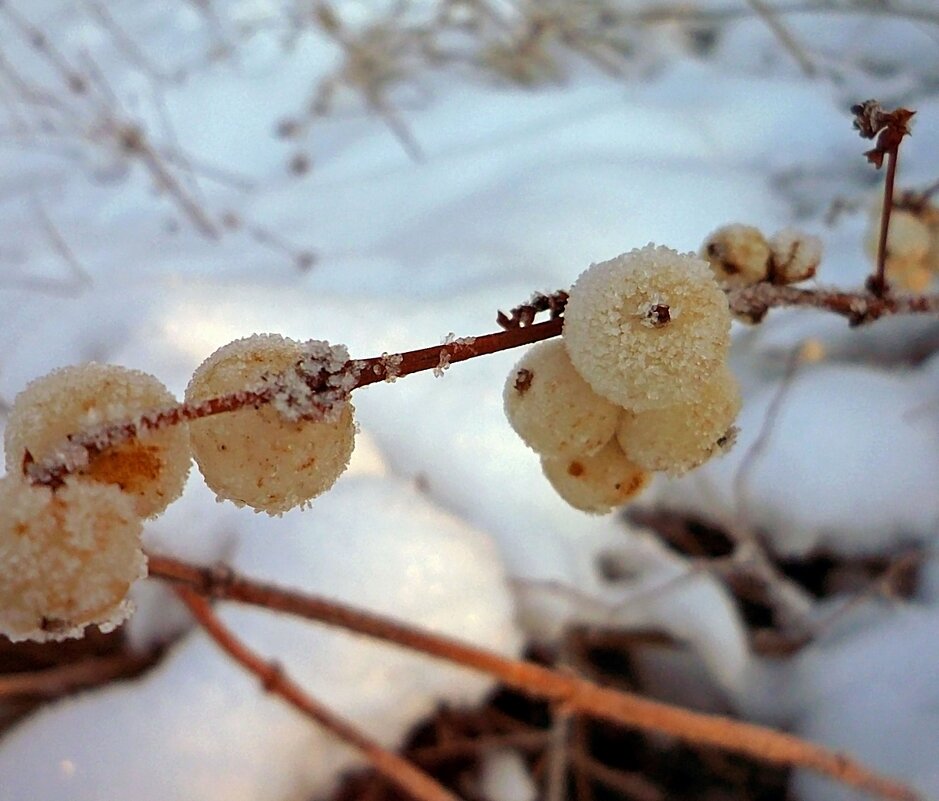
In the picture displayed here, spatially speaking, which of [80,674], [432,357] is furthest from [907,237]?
[80,674]

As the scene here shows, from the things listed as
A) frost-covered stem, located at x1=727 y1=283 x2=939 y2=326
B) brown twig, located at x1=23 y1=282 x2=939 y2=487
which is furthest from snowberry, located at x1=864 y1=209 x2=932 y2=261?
brown twig, located at x1=23 y1=282 x2=939 y2=487

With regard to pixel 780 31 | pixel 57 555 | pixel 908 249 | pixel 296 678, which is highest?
pixel 780 31

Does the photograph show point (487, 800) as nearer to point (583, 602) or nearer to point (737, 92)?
point (583, 602)

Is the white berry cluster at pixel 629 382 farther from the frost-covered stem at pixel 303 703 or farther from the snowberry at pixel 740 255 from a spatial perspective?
the frost-covered stem at pixel 303 703

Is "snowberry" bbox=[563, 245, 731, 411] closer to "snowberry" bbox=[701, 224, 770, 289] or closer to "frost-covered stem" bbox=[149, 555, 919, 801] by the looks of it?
"snowberry" bbox=[701, 224, 770, 289]

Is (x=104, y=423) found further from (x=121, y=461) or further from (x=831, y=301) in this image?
(x=831, y=301)

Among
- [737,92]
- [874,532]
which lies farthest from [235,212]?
[874,532]
